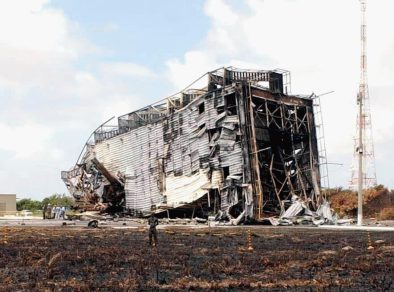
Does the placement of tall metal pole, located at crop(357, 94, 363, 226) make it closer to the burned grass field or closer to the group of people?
the burned grass field

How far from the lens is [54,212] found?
68.9 metres

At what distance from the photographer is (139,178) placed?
197 ft

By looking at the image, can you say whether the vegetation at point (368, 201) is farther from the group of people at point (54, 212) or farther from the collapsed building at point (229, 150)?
the group of people at point (54, 212)

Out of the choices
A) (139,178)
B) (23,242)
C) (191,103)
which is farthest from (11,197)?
(23,242)

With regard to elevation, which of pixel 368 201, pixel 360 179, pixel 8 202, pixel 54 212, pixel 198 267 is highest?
pixel 8 202

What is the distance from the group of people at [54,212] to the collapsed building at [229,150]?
10.1 meters

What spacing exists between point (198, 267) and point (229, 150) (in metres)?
32.7

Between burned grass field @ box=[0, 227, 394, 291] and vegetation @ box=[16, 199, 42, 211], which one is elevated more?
vegetation @ box=[16, 199, 42, 211]

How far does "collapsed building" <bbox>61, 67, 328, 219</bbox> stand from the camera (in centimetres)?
4841

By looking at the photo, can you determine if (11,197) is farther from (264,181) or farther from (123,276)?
(123,276)

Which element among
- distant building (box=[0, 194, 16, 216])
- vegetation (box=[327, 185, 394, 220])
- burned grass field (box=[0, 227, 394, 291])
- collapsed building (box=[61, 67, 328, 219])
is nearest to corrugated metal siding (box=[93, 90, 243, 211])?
collapsed building (box=[61, 67, 328, 219])

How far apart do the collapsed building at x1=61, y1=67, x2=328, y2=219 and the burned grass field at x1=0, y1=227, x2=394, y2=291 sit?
Result: 78.1 ft

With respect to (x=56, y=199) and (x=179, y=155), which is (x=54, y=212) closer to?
(x=179, y=155)

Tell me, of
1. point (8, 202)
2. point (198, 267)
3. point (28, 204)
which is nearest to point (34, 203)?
point (28, 204)
